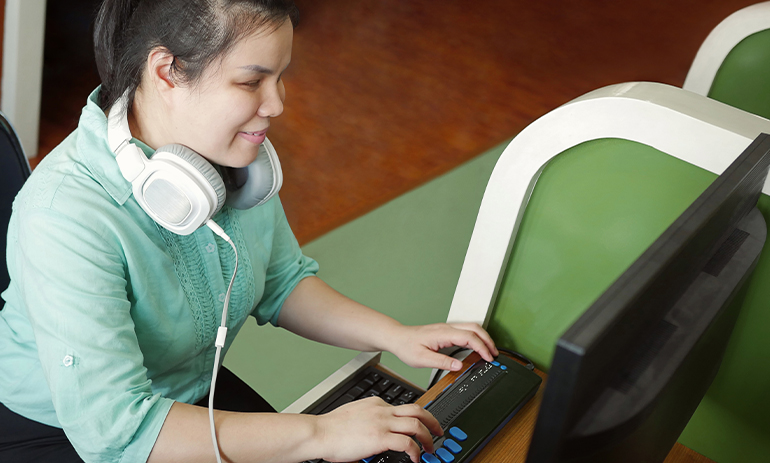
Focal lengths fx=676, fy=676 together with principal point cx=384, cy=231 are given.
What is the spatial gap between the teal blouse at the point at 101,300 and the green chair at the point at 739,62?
1320 millimetres

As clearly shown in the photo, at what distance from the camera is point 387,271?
252 cm

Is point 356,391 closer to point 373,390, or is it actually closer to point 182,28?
point 373,390

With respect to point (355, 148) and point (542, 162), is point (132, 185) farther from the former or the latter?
point (355, 148)

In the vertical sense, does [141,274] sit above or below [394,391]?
above

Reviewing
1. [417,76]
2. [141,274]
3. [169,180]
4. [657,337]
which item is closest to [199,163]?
[169,180]

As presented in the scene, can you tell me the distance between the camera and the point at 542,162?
100 centimetres

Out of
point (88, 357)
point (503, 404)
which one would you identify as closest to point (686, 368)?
point (503, 404)

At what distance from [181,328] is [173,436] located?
177mm

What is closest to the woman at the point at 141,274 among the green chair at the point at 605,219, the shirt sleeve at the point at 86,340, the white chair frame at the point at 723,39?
the shirt sleeve at the point at 86,340

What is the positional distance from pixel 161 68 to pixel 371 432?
1.75ft

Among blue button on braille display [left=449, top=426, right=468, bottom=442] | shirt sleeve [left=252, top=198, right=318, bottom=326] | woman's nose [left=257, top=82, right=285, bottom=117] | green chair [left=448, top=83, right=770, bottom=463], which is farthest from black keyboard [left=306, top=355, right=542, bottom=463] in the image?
woman's nose [left=257, top=82, right=285, bottom=117]

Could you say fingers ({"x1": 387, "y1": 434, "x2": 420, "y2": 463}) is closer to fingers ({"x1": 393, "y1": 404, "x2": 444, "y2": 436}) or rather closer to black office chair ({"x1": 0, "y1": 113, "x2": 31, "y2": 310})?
fingers ({"x1": 393, "y1": 404, "x2": 444, "y2": 436})

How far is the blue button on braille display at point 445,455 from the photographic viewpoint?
88cm

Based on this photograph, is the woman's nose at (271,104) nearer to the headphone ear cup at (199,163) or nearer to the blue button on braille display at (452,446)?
the headphone ear cup at (199,163)
